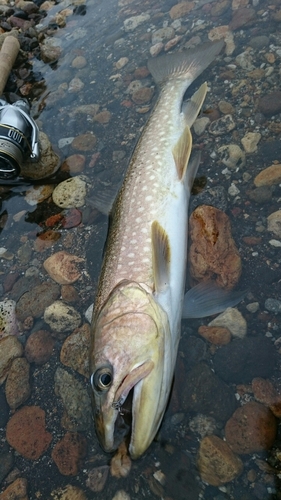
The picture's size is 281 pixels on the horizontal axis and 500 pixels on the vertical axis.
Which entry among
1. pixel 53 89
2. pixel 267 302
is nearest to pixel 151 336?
pixel 267 302

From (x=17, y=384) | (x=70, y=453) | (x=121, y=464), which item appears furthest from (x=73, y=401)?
(x=121, y=464)

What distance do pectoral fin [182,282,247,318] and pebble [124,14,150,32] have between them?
4.35 meters

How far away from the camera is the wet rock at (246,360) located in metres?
2.82

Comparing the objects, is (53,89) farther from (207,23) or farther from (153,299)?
(153,299)

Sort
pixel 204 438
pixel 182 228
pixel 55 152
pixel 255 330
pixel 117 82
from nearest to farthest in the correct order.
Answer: pixel 204 438 < pixel 255 330 < pixel 182 228 < pixel 55 152 < pixel 117 82

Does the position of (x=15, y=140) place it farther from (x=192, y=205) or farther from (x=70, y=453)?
(x=70, y=453)

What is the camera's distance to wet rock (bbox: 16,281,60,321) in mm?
3611

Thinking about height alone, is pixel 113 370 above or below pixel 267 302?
above

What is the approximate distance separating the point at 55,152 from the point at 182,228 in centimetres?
209

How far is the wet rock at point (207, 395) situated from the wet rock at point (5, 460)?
134 cm

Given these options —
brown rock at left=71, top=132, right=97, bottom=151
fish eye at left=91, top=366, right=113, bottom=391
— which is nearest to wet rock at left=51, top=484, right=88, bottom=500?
fish eye at left=91, top=366, right=113, bottom=391

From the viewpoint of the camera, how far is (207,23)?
5227 millimetres

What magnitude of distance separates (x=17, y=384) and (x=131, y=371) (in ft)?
4.04

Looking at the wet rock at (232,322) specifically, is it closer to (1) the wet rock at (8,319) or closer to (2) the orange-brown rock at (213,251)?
(2) the orange-brown rock at (213,251)
